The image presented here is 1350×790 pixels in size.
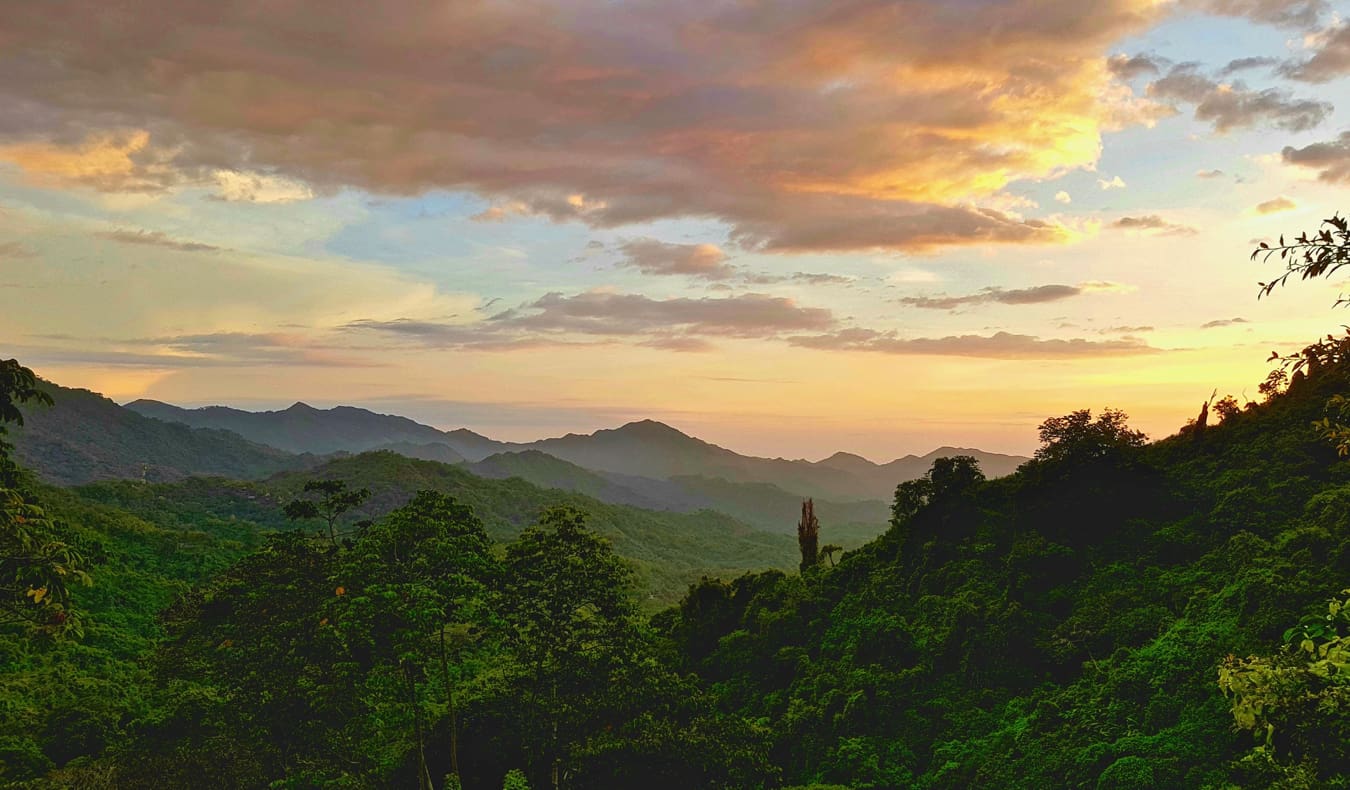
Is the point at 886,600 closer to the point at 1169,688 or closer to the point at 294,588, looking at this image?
the point at 1169,688

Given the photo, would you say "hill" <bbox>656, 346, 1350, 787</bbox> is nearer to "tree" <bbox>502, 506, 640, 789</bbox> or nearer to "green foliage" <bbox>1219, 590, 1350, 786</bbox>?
"green foliage" <bbox>1219, 590, 1350, 786</bbox>

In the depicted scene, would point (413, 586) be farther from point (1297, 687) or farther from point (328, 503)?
point (1297, 687)

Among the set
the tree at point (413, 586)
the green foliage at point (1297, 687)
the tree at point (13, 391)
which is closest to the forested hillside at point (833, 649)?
the tree at point (413, 586)

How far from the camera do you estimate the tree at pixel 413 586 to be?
24797 millimetres

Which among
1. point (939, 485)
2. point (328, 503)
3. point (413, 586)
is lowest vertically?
point (413, 586)

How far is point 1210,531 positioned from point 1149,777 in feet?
64.2

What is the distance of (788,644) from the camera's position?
47750mm

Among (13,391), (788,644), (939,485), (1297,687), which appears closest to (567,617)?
(13,391)

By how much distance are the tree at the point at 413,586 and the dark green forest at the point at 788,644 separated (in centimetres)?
10

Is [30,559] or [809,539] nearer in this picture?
[30,559]

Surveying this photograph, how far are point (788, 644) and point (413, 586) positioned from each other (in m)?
29.8

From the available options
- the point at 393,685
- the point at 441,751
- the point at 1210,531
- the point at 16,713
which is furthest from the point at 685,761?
the point at 16,713

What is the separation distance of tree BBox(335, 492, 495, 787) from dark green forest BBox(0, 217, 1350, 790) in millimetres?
103

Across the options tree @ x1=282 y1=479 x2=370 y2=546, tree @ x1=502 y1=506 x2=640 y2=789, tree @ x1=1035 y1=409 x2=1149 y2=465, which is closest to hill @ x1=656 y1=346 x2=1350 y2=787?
tree @ x1=1035 y1=409 x2=1149 y2=465
